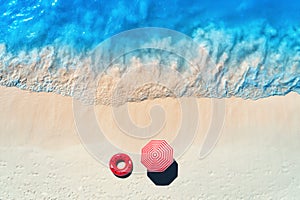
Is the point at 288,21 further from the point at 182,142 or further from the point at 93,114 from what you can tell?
the point at 93,114

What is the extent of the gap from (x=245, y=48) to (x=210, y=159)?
476cm

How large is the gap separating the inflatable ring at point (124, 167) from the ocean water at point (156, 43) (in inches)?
88.8

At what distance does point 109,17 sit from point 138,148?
575cm

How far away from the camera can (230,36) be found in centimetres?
1620

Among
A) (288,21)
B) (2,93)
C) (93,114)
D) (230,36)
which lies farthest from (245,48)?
(2,93)

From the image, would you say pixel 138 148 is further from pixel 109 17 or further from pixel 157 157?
pixel 109 17

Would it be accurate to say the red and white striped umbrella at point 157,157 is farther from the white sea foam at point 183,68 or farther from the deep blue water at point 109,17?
the deep blue water at point 109,17

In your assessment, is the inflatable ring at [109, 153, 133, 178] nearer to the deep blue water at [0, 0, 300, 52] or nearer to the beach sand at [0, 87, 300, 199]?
the beach sand at [0, 87, 300, 199]

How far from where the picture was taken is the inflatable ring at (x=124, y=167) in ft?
45.6

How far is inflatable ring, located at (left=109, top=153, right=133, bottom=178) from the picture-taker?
13.9m

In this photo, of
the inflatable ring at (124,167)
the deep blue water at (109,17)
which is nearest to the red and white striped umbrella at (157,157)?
the inflatable ring at (124,167)

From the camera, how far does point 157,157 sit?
536 inches

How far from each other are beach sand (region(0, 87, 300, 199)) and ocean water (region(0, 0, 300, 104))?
0.65 m

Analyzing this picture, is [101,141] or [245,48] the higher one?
[245,48]
